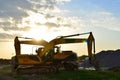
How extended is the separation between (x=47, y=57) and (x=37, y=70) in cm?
219

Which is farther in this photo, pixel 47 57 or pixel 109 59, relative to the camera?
pixel 109 59

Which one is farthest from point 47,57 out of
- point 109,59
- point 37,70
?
point 109,59

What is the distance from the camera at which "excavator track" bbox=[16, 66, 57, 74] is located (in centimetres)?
4219

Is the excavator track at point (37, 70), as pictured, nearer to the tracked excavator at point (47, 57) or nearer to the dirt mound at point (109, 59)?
the tracked excavator at point (47, 57)

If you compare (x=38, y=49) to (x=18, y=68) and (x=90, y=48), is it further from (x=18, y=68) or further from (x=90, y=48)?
(x=90, y=48)

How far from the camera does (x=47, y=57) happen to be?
4388 centimetres

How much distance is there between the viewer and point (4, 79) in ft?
116

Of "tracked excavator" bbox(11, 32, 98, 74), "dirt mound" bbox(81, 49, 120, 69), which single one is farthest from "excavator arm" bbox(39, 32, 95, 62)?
"dirt mound" bbox(81, 49, 120, 69)

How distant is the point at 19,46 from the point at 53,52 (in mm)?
4402

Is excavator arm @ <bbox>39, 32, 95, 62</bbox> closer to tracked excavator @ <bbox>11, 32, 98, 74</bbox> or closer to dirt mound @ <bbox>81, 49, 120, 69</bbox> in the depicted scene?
tracked excavator @ <bbox>11, 32, 98, 74</bbox>

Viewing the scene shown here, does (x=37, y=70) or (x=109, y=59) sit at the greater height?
(x=109, y=59)

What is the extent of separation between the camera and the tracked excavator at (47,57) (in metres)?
42.8

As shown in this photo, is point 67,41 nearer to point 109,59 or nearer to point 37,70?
point 37,70

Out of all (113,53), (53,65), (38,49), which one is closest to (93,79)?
(53,65)
